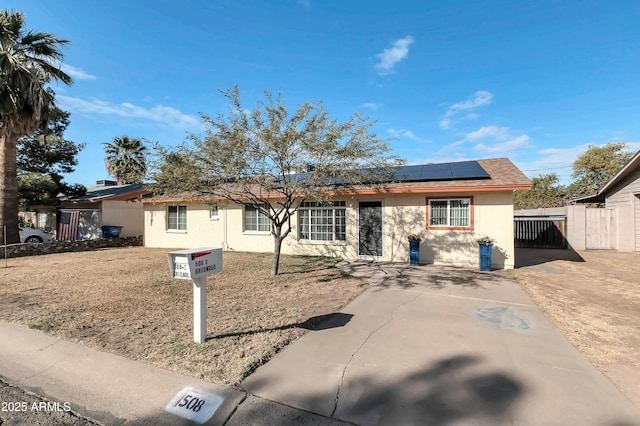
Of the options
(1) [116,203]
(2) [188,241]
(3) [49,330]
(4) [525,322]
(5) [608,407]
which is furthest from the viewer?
(1) [116,203]

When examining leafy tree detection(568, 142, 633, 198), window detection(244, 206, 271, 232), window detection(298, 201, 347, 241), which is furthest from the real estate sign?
leafy tree detection(568, 142, 633, 198)

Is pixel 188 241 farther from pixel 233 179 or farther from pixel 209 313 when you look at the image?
pixel 209 313

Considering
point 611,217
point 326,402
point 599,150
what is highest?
point 599,150

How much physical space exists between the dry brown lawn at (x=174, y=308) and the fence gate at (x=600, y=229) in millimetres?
13380

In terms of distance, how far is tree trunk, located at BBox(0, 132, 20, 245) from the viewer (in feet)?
41.9

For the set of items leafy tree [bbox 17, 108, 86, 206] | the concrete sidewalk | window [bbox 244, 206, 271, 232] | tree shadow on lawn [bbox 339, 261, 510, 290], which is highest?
leafy tree [bbox 17, 108, 86, 206]

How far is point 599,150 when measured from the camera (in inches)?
1254

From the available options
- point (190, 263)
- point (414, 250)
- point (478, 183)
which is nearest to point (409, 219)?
point (414, 250)

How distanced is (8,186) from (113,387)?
15.3 metres

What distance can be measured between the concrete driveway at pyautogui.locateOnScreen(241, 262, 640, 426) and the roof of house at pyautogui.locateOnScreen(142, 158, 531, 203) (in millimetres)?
4796

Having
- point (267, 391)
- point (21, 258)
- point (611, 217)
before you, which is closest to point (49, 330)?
point (267, 391)

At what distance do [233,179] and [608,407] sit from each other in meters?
7.38

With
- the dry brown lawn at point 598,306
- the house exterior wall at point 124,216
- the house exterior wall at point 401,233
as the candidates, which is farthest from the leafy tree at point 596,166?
the house exterior wall at point 124,216

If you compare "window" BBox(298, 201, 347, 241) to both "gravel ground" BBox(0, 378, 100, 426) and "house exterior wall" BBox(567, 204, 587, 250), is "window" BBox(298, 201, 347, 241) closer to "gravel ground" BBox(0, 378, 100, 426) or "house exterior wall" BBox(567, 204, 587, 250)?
"gravel ground" BBox(0, 378, 100, 426)
